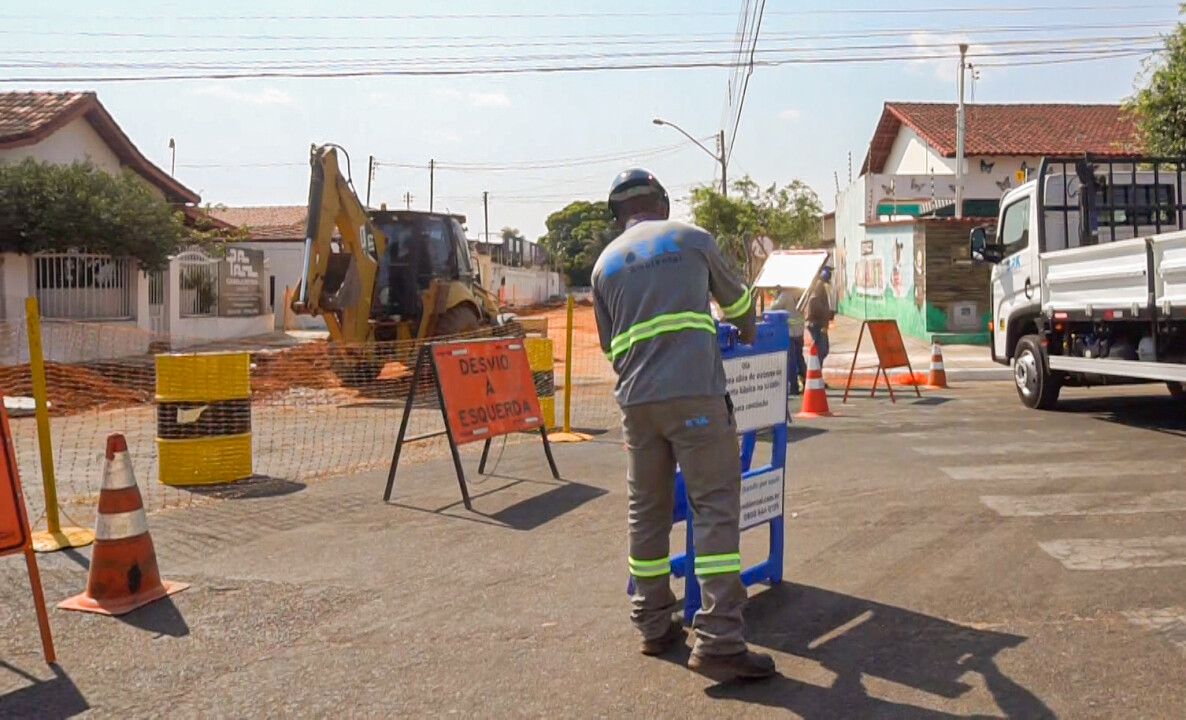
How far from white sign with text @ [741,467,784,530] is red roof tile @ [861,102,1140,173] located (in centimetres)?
3078

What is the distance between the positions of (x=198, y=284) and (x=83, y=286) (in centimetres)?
574

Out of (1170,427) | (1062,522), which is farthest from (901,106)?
(1062,522)

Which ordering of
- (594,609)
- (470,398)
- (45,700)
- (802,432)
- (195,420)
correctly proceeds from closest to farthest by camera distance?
(45,700) < (594,609) < (470,398) < (195,420) < (802,432)

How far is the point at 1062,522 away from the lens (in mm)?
7094

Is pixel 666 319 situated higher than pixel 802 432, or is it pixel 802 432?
pixel 666 319

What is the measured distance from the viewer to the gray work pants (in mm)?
4488

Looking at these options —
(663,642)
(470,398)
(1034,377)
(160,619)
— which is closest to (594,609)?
(663,642)

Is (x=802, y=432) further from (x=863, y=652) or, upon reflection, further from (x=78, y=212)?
(x=78, y=212)

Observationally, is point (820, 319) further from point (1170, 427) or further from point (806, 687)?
point (806, 687)

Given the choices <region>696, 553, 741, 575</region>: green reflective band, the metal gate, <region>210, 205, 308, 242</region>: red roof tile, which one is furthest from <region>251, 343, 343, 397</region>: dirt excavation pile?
<region>210, 205, 308, 242</region>: red roof tile

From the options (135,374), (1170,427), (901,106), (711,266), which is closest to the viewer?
(711,266)

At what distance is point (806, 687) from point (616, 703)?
0.74 metres

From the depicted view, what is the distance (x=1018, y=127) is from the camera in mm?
37625

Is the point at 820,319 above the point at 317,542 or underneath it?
above
